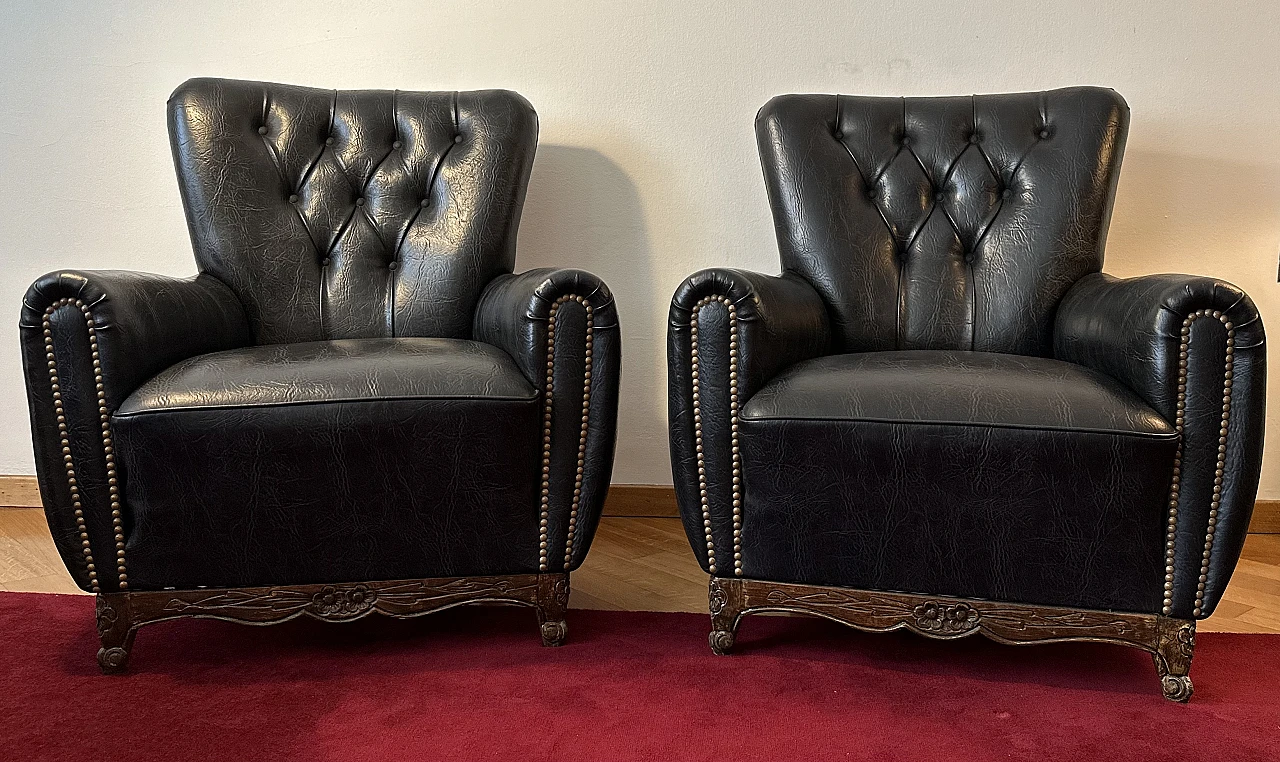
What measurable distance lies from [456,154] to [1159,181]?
1609 millimetres

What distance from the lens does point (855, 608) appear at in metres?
1.56

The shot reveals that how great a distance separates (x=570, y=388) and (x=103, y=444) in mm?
689

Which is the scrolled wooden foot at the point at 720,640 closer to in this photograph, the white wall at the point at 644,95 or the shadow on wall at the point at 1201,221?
the white wall at the point at 644,95

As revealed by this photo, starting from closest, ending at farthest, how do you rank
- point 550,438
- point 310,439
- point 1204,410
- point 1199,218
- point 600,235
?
1. point 1204,410
2. point 310,439
3. point 550,438
4. point 1199,218
5. point 600,235

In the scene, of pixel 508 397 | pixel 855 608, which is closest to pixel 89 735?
pixel 508 397

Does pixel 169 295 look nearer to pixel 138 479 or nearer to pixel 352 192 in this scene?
pixel 138 479

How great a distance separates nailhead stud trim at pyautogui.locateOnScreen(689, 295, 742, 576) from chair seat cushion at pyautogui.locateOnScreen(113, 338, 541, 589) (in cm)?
25

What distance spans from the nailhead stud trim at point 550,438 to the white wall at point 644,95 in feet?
3.02

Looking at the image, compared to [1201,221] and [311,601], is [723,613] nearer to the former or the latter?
[311,601]

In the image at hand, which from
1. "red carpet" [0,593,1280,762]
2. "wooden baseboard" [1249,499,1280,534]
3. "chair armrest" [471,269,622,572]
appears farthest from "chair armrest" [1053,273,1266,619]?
"wooden baseboard" [1249,499,1280,534]

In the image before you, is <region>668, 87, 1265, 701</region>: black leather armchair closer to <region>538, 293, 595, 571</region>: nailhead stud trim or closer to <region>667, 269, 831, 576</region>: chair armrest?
<region>667, 269, 831, 576</region>: chair armrest

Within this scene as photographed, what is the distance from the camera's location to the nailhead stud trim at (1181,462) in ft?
4.60

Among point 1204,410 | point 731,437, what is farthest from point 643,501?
point 1204,410

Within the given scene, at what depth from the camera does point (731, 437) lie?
1.56m
